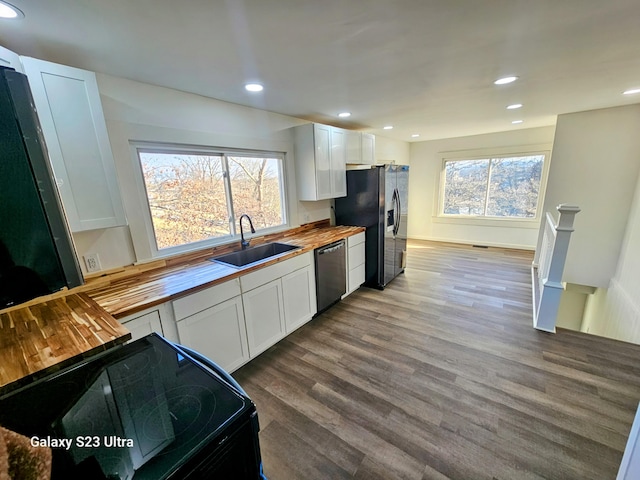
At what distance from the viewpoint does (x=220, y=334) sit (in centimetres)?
196

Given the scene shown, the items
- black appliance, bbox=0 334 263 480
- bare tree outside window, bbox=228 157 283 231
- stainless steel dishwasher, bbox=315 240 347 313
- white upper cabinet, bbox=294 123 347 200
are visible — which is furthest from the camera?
white upper cabinet, bbox=294 123 347 200

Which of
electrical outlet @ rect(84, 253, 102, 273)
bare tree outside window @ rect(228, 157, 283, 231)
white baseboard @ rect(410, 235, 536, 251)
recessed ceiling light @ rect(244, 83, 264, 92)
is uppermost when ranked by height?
recessed ceiling light @ rect(244, 83, 264, 92)

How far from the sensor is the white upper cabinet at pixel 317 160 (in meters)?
3.11

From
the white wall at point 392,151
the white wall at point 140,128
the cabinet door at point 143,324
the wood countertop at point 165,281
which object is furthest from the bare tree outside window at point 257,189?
the white wall at point 392,151

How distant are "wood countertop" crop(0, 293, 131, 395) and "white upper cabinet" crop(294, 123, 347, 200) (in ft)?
7.73

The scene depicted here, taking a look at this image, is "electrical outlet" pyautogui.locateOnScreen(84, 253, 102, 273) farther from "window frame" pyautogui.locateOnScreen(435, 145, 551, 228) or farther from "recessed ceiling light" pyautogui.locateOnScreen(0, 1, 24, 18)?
"window frame" pyautogui.locateOnScreen(435, 145, 551, 228)

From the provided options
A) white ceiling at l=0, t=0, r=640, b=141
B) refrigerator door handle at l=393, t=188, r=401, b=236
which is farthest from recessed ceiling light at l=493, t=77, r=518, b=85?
refrigerator door handle at l=393, t=188, r=401, b=236

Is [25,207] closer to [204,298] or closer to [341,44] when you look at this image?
[204,298]

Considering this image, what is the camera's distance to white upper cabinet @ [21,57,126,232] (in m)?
1.31

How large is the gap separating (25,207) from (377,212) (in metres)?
3.16

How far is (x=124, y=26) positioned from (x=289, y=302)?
2228mm

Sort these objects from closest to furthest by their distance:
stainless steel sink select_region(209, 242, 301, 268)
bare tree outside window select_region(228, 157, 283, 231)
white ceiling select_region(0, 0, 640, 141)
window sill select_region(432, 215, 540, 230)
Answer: white ceiling select_region(0, 0, 640, 141)
stainless steel sink select_region(209, 242, 301, 268)
bare tree outside window select_region(228, 157, 283, 231)
window sill select_region(432, 215, 540, 230)

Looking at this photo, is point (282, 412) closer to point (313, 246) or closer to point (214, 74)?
point (313, 246)

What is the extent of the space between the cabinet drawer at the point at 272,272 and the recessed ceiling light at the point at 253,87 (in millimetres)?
1522
